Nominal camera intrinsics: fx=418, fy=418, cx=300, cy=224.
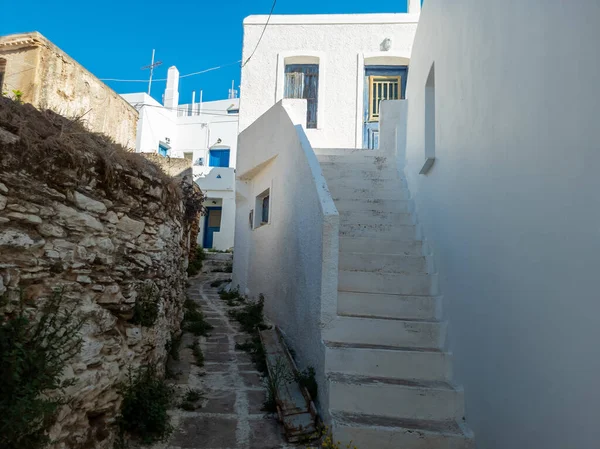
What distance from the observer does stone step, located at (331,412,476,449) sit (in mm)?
2867

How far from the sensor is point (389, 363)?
11.2 ft

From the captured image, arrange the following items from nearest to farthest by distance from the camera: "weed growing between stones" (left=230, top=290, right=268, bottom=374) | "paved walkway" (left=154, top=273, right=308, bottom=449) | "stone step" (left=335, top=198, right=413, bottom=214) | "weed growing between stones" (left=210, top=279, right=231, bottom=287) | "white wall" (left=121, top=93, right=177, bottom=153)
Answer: "paved walkway" (left=154, top=273, right=308, bottom=449)
"weed growing between stones" (left=230, top=290, right=268, bottom=374)
"stone step" (left=335, top=198, right=413, bottom=214)
"weed growing between stones" (left=210, top=279, right=231, bottom=287)
"white wall" (left=121, top=93, right=177, bottom=153)

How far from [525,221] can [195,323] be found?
14.7 ft

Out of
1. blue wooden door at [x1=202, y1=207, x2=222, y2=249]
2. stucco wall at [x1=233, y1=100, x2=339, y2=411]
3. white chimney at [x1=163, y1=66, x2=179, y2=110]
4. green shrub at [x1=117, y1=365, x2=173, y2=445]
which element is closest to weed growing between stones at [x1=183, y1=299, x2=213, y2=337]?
stucco wall at [x1=233, y1=100, x2=339, y2=411]

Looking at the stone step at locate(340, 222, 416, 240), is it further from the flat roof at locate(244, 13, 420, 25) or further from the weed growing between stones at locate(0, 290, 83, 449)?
the flat roof at locate(244, 13, 420, 25)

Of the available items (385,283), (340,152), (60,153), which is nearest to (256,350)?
(385,283)

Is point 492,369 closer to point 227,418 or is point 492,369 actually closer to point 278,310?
point 227,418

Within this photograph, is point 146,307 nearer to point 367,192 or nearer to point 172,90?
point 367,192

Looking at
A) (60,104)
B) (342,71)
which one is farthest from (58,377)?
(342,71)

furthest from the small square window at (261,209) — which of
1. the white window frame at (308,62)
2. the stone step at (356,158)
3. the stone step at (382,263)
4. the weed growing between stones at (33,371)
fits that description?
the weed growing between stones at (33,371)

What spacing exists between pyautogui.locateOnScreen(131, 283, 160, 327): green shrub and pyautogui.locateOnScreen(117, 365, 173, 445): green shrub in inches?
15.2

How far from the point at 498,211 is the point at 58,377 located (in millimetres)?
2831

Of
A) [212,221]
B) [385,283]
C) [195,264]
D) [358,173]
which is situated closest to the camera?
[385,283]

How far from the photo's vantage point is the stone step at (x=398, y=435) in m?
2.87
